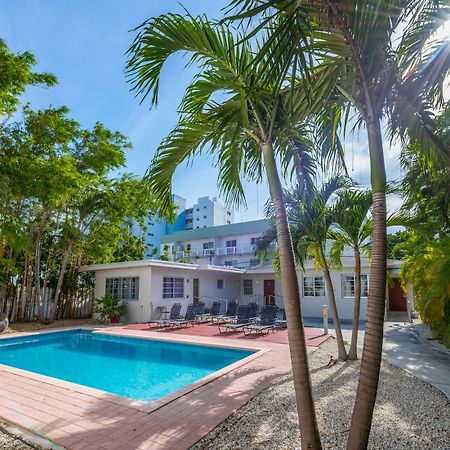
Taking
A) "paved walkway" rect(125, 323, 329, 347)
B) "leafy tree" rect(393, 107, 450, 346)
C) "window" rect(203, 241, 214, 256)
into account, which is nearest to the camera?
"leafy tree" rect(393, 107, 450, 346)

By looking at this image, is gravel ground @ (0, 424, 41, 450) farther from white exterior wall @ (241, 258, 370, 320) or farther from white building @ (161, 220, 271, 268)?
white building @ (161, 220, 271, 268)

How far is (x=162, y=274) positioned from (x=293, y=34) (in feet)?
56.8

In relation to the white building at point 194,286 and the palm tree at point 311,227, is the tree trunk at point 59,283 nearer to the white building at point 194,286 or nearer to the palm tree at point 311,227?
the white building at point 194,286

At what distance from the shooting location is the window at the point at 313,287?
19625mm

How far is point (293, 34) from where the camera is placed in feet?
6.95

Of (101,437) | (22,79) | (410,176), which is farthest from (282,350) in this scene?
(22,79)

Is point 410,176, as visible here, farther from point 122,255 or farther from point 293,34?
point 122,255

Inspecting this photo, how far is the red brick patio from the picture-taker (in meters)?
4.18

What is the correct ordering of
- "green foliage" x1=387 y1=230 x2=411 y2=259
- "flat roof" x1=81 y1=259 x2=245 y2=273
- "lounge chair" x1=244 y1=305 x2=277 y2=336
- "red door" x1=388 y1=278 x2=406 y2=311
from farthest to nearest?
"red door" x1=388 y1=278 x2=406 y2=311, "flat roof" x1=81 y1=259 x2=245 y2=273, "green foliage" x1=387 y1=230 x2=411 y2=259, "lounge chair" x1=244 y1=305 x2=277 y2=336

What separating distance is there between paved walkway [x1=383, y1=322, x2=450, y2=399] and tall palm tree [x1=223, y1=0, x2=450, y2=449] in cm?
456

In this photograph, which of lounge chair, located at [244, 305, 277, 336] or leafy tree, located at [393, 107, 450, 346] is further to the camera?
lounge chair, located at [244, 305, 277, 336]

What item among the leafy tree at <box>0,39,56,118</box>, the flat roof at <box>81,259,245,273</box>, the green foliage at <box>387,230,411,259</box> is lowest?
the flat roof at <box>81,259,245,273</box>

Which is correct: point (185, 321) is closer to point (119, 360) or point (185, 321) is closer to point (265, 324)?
point (265, 324)

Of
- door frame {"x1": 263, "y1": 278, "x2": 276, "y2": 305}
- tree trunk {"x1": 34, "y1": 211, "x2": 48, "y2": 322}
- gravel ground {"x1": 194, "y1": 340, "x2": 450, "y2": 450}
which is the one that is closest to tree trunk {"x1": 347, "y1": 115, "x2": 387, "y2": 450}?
gravel ground {"x1": 194, "y1": 340, "x2": 450, "y2": 450}
